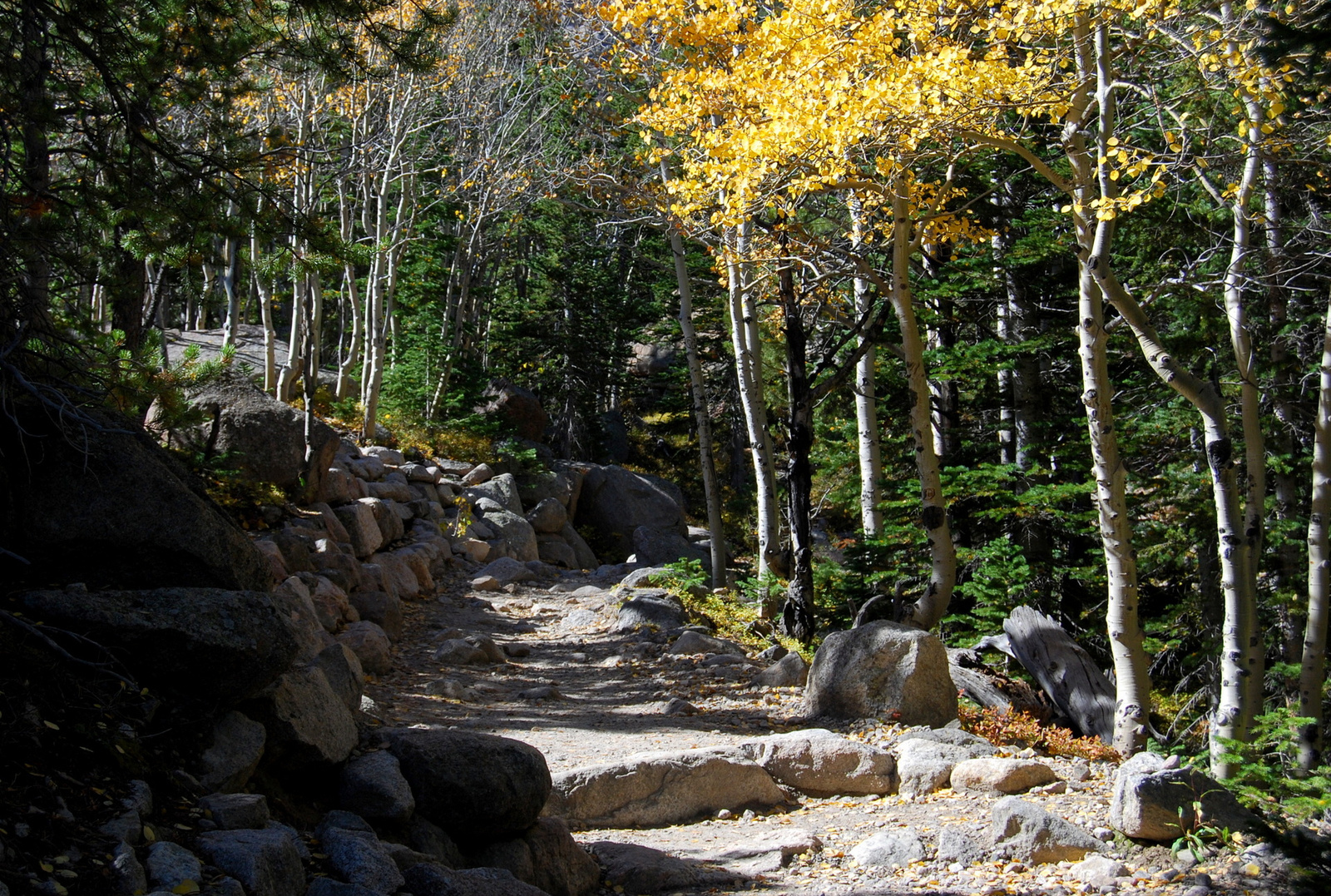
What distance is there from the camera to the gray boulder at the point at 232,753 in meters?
3.90

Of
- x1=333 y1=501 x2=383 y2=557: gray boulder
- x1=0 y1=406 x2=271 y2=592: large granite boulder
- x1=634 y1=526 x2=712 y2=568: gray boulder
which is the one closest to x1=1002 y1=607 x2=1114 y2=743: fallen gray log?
x1=0 y1=406 x2=271 y2=592: large granite boulder

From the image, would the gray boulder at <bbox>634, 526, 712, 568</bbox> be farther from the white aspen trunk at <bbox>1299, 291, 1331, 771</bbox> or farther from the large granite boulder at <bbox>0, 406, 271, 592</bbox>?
the large granite boulder at <bbox>0, 406, 271, 592</bbox>

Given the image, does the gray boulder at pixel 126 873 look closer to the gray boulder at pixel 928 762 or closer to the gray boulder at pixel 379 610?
the gray boulder at pixel 928 762

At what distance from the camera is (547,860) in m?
4.91

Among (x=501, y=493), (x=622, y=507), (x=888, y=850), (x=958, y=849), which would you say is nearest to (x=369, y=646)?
(x=888, y=850)

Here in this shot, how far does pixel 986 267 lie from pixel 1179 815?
7374mm

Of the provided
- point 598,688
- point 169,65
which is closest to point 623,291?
point 598,688

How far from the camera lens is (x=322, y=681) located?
5.02 meters

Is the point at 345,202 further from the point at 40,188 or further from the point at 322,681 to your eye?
Answer: the point at 322,681

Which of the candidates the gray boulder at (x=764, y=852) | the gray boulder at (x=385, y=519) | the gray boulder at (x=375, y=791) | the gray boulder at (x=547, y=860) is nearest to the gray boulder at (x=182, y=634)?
the gray boulder at (x=375, y=791)

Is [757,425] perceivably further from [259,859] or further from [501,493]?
[259,859]

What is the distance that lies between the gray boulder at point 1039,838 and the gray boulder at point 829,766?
4.32 feet

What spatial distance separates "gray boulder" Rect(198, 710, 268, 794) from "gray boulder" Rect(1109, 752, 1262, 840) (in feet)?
14.5

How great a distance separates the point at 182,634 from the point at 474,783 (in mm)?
1686
